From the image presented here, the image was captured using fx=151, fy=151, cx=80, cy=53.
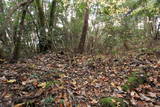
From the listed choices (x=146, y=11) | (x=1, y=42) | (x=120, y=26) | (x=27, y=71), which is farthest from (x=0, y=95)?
(x=120, y=26)

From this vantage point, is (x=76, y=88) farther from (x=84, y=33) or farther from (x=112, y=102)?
(x=84, y=33)

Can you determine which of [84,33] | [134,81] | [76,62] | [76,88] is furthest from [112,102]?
[84,33]

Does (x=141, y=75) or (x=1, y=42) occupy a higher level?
(x=1, y=42)

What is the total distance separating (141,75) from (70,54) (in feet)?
10.3

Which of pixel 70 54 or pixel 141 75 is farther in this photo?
pixel 70 54

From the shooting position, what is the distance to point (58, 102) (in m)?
2.38

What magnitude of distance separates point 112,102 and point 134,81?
47.1 inches

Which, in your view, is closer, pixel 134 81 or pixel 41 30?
pixel 134 81

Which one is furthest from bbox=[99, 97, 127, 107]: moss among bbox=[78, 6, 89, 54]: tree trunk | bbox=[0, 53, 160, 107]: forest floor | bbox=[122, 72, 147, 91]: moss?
bbox=[78, 6, 89, 54]: tree trunk

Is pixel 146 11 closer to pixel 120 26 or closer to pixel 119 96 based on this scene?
pixel 120 26

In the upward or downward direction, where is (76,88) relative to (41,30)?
downward

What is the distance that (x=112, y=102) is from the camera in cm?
259

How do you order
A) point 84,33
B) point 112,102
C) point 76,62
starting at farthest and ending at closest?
point 84,33 → point 76,62 → point 112,102

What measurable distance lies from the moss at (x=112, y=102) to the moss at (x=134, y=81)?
1.88 feet
